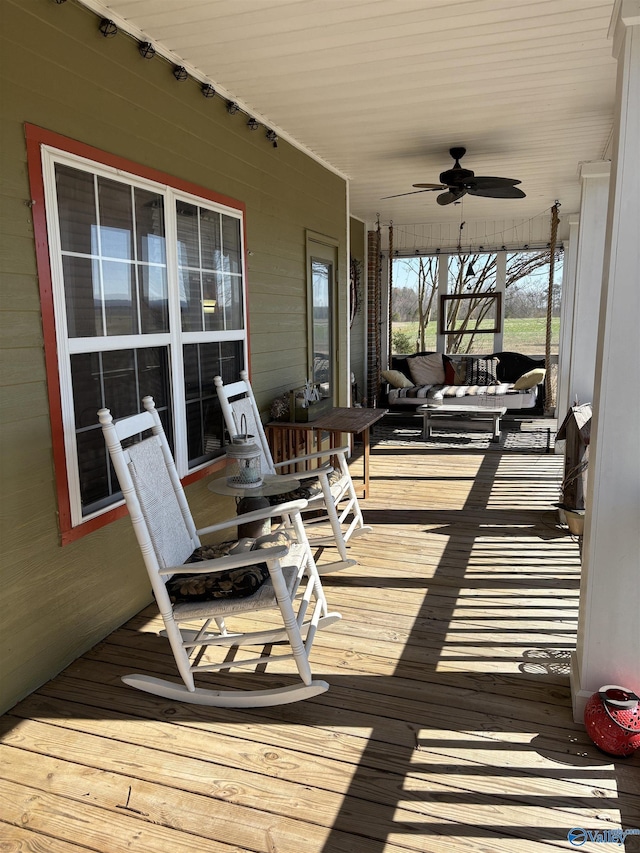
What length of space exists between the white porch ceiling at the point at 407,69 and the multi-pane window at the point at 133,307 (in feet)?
2.35

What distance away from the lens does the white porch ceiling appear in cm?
288

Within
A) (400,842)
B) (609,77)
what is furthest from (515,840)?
(609,77)

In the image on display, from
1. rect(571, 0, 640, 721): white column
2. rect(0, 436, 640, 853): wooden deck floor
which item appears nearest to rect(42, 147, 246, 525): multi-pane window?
rect(0, 436, 640, 853): wooden deck floor

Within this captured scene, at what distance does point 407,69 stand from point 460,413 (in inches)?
191

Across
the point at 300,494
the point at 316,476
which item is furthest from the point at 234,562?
the point at 316,476

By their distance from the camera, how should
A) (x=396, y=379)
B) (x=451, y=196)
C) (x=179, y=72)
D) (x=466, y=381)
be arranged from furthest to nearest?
(x=466, y=381) < (x=396, y=379) < (x=451, y=196) < (x=179, y=72)

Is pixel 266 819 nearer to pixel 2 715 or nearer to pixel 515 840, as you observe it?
pixel 515 840

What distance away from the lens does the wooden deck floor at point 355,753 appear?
1.82m

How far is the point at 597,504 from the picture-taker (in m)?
2.20

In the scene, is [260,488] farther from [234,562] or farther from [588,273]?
[588,273]

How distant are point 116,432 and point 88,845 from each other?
1.28 meters

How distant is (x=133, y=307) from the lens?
3072 millimetres

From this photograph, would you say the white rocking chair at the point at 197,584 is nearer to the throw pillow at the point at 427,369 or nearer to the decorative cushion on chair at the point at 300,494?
the decorative cushion on chair at the point at 300,494

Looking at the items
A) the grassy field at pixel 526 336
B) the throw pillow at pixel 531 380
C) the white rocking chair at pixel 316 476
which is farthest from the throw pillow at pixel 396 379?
the white rocking chair at pixel 316 476
